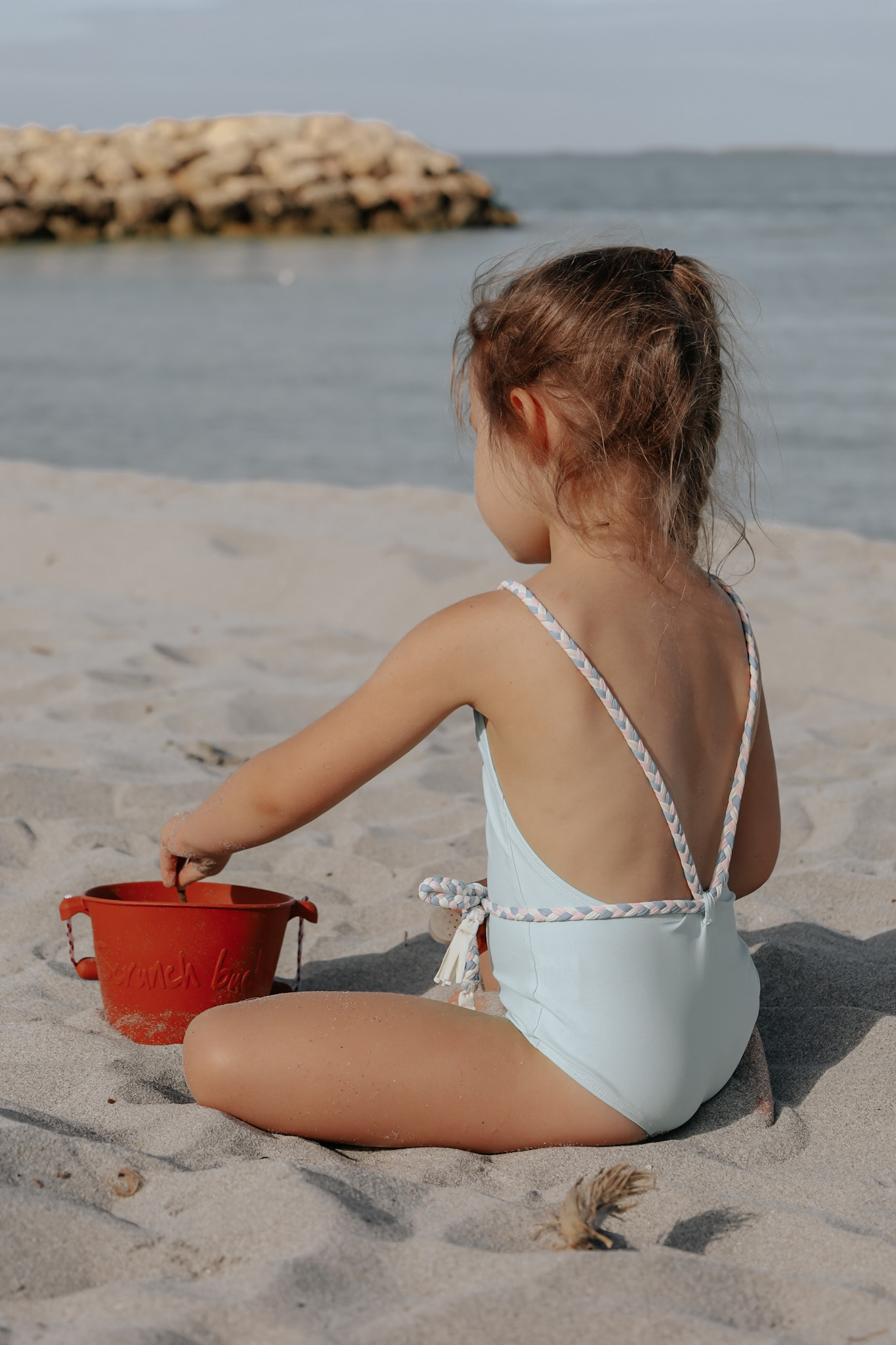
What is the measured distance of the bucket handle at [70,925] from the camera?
212 cm

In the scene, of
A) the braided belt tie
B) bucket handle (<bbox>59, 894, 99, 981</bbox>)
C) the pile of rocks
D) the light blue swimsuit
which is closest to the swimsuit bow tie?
the braided belt tie

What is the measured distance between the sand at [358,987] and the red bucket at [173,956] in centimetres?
6

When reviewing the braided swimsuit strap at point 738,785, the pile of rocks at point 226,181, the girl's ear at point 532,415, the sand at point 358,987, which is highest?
the pile of rocks at point 226,181

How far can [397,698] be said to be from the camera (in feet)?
5.89

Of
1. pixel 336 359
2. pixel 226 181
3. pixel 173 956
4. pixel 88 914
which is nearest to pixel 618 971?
pixel 173 956

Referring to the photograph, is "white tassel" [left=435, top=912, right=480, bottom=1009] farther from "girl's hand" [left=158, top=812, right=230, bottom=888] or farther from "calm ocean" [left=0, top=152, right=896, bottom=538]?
"calm ocean" [left=0, top=152, right=896, bottom=538]

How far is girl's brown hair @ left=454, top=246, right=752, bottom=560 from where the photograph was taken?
5.73ft

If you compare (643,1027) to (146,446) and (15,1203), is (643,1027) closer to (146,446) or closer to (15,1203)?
(15,1203)

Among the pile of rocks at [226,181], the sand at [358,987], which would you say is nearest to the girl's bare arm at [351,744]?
the sand at [358,987]

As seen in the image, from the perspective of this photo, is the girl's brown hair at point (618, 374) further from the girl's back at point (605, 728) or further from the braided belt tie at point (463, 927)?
the braided belt tie at point (463, 927)

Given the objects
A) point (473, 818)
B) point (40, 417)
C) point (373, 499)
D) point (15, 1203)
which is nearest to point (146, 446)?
point (40, 417)

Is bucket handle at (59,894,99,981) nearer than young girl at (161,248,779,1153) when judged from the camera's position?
No

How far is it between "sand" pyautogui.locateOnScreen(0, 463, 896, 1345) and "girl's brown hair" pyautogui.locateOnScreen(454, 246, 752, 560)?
88 cm

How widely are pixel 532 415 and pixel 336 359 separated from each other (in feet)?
42.1
